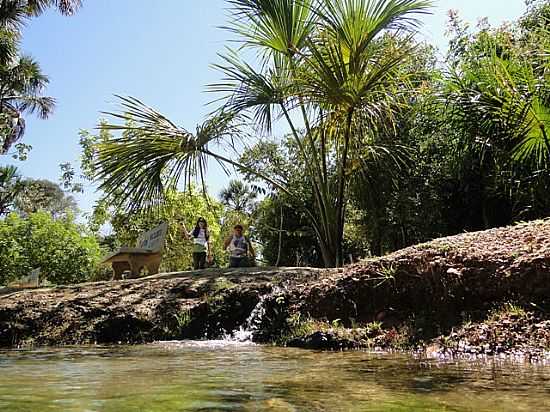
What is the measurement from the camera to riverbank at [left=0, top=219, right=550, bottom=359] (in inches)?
197

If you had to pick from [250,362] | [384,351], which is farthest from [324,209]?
[250,362]

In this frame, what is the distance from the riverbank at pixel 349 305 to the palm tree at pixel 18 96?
47.4 ft

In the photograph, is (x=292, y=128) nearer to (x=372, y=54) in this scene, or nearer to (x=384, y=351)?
(x=372, y=54)

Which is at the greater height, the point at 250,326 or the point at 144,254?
the point at 144,254

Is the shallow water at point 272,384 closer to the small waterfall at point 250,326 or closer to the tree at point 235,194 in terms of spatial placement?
the small waterfall at point 250,326

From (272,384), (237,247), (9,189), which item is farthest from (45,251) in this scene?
(272,384)

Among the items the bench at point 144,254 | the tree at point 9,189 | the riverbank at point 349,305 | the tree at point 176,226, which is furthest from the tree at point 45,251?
the riverbank at point 349,305

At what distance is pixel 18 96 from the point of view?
23234 millimetres

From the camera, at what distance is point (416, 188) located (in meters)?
11.8

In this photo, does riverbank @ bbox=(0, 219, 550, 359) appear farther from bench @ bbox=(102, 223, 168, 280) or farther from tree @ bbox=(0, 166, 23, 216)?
tree @ bbox=(0, 166, 23, 216)

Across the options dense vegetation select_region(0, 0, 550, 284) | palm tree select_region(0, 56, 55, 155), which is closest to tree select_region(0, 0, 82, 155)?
palm tree select_region(0, 56, 55, 155)

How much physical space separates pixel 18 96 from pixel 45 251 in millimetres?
6344

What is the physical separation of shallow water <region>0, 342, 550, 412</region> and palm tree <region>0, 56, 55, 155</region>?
60.5 feet

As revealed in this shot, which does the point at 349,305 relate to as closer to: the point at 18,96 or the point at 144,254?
the point at 144,254
